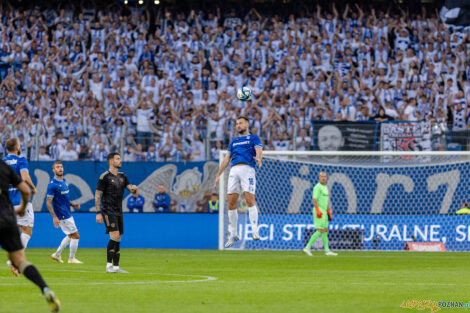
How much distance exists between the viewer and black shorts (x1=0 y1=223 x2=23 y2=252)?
8.08 meters

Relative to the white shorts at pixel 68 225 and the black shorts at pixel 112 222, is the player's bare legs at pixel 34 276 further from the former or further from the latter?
the white shorts at pixel 68 225

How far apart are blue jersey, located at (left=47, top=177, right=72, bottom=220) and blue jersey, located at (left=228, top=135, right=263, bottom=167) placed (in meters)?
4.41

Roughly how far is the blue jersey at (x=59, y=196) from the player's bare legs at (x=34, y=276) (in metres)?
9.71

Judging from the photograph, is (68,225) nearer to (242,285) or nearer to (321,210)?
(321,210)

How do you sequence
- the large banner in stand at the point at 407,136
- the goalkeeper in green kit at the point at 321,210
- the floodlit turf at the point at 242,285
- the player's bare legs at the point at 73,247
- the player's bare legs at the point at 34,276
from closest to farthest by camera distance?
1. the player's bare legs at the point at 34,276
2. the floodlit turf at the point at 242,285
3. the player's bare legs at the point at 73,247
4. the goalkeeper in green kit at the point at 321,210
5. the large banner in stand at the point at 407,136

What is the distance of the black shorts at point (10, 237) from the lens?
808 cm

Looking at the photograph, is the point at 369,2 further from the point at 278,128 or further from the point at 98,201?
the point at 98,201

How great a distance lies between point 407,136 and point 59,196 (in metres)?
11.0

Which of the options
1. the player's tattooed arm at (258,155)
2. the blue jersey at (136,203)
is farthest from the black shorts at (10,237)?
the blue jersey at (136,203)

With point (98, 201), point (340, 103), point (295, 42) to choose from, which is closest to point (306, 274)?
point (98, 201)

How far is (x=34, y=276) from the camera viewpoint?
7.89m

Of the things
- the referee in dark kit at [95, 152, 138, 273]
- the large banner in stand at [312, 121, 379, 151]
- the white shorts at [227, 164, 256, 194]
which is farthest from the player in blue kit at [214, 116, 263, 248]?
the large banner in stand at [312, 121, 379, 151]

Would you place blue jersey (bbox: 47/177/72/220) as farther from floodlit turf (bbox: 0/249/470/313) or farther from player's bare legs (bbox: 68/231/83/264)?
floodlit turf (bbox: 0/249/470/313)

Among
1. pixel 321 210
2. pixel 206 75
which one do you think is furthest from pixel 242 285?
pixel 206 75
